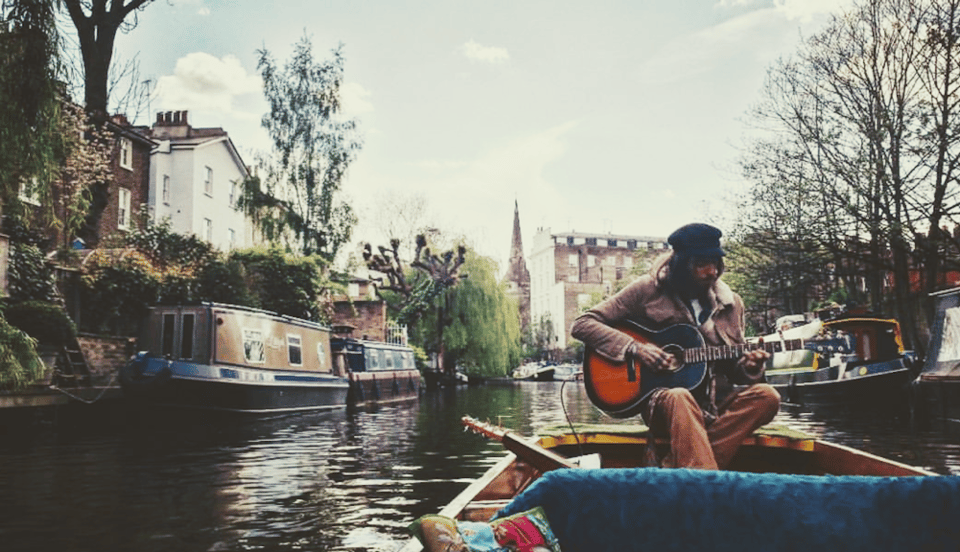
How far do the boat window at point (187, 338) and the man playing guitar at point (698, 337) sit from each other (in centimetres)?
1500

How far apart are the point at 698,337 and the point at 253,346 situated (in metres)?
16.1

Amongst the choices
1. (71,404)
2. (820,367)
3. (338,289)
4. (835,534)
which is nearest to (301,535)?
(835,534)

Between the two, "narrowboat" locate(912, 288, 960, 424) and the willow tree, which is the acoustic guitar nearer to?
"narrowboat" locate(912, 288, 960, 424)

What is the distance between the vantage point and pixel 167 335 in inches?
722

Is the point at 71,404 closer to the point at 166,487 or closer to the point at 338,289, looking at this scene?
the point at 166,487

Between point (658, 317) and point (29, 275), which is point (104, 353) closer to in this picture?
point (29, 275)

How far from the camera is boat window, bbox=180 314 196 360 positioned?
1809 centimetres

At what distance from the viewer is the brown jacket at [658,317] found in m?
4.47

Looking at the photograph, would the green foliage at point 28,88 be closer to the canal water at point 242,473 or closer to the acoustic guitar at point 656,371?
the canal water at point 242,473

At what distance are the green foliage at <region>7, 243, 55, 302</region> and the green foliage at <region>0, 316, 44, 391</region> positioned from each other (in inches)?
253

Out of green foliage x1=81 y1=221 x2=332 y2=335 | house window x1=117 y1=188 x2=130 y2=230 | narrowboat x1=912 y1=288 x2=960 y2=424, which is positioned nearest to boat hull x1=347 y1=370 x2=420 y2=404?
green foliage x1=81 y1=221 x2=332 y2=335

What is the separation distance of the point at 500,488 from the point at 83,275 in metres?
17.7

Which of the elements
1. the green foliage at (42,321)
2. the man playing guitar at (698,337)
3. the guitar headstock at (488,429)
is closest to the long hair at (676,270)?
the man playing guitar at (698,337)

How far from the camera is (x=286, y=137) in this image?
34906 mm
